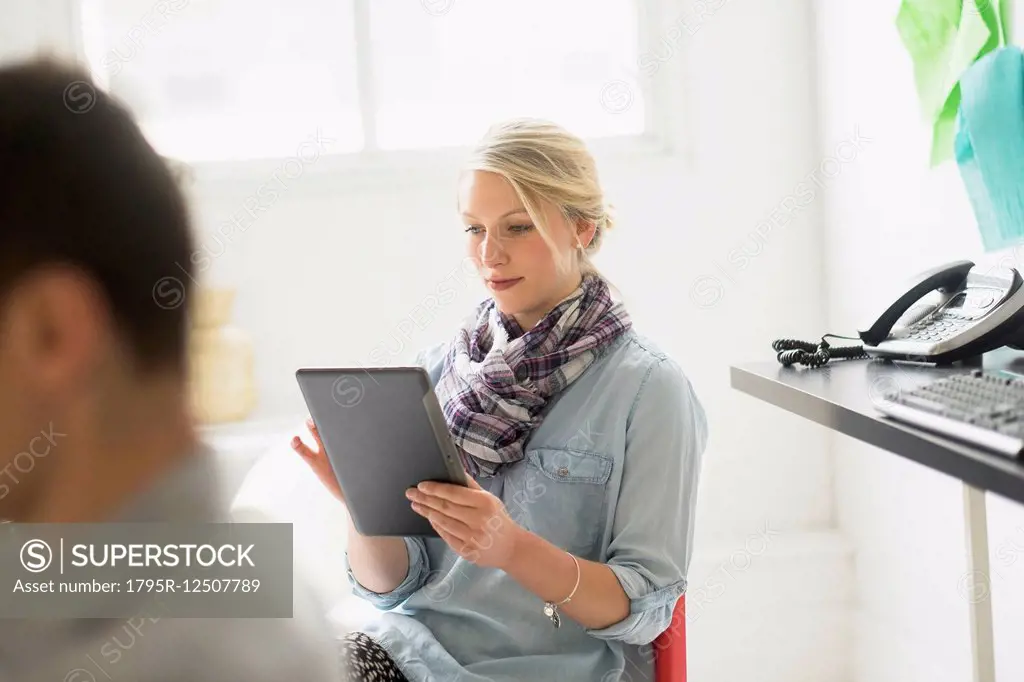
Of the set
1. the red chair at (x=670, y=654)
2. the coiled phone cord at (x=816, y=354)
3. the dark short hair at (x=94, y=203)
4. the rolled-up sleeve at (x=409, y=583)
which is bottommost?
the red chair at (x=670, y=654)

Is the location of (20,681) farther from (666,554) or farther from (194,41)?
(194,41)

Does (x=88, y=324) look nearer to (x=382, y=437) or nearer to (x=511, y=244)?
(x=382, y=437)

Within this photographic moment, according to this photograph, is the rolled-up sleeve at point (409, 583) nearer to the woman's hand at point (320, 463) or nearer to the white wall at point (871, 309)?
the woman's hand at point (320, 463)

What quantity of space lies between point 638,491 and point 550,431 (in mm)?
154

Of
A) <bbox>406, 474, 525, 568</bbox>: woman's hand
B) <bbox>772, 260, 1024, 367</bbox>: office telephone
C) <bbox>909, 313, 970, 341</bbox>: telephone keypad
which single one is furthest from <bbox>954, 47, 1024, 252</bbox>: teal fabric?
<bbox>406, 474, 525, 568</bbox>: woman's hand

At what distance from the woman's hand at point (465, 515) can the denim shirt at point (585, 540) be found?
0.18m

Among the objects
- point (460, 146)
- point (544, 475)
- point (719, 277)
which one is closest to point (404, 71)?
point (460, 146)

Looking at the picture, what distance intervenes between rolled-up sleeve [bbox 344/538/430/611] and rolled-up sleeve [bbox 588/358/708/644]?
27cm

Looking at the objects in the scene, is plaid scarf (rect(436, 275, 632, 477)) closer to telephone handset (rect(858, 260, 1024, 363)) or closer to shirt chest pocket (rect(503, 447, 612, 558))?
shirt chest pocket (rect(503, 447, 612, 558))

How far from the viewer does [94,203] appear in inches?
12.6

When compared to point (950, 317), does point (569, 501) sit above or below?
below

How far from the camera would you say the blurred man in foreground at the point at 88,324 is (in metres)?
0.30

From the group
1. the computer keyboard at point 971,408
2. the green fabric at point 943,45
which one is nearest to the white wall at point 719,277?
the green fabric at point 943,45

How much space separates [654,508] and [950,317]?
0.43 meters
